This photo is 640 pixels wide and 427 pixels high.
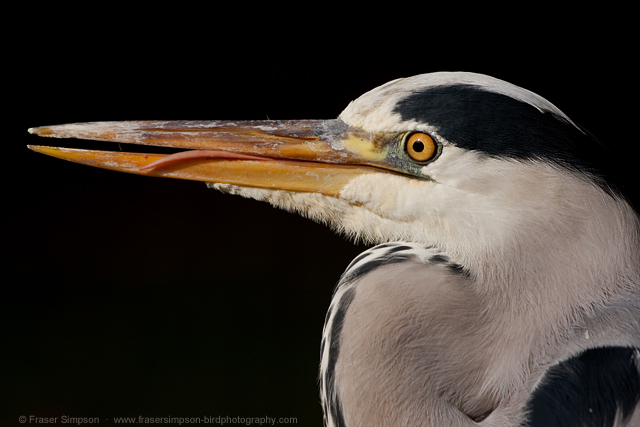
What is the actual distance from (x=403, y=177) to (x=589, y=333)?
0.33 m

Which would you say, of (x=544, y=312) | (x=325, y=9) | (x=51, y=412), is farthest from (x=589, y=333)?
(x=51, y=412)

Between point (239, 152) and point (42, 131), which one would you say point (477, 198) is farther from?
point (42, 131)

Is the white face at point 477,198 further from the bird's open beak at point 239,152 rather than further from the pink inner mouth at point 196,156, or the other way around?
the pink inner mouth at point 196,156

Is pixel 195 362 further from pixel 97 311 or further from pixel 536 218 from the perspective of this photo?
pixel 536 218

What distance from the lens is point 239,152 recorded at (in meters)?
0.98

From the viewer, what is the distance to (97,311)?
2922 millimetres

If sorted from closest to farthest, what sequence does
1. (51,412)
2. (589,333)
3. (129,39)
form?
1. (589,333)
2. (51,412)
3. (129,39)

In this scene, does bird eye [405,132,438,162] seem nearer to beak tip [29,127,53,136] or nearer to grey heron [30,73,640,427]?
grey heron [30,73,640,427]

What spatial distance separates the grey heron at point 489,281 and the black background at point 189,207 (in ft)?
6.43

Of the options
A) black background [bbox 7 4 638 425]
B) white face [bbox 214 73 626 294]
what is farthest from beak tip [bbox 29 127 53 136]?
black background [bbox 7 4 638 425]

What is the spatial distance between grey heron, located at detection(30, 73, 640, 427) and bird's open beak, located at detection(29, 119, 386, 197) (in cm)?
8

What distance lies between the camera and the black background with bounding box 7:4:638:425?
269 cm

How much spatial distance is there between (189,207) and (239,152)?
7.35 ft

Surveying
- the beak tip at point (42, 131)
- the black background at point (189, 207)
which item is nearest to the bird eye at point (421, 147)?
the beak tip at point (42, 131)
